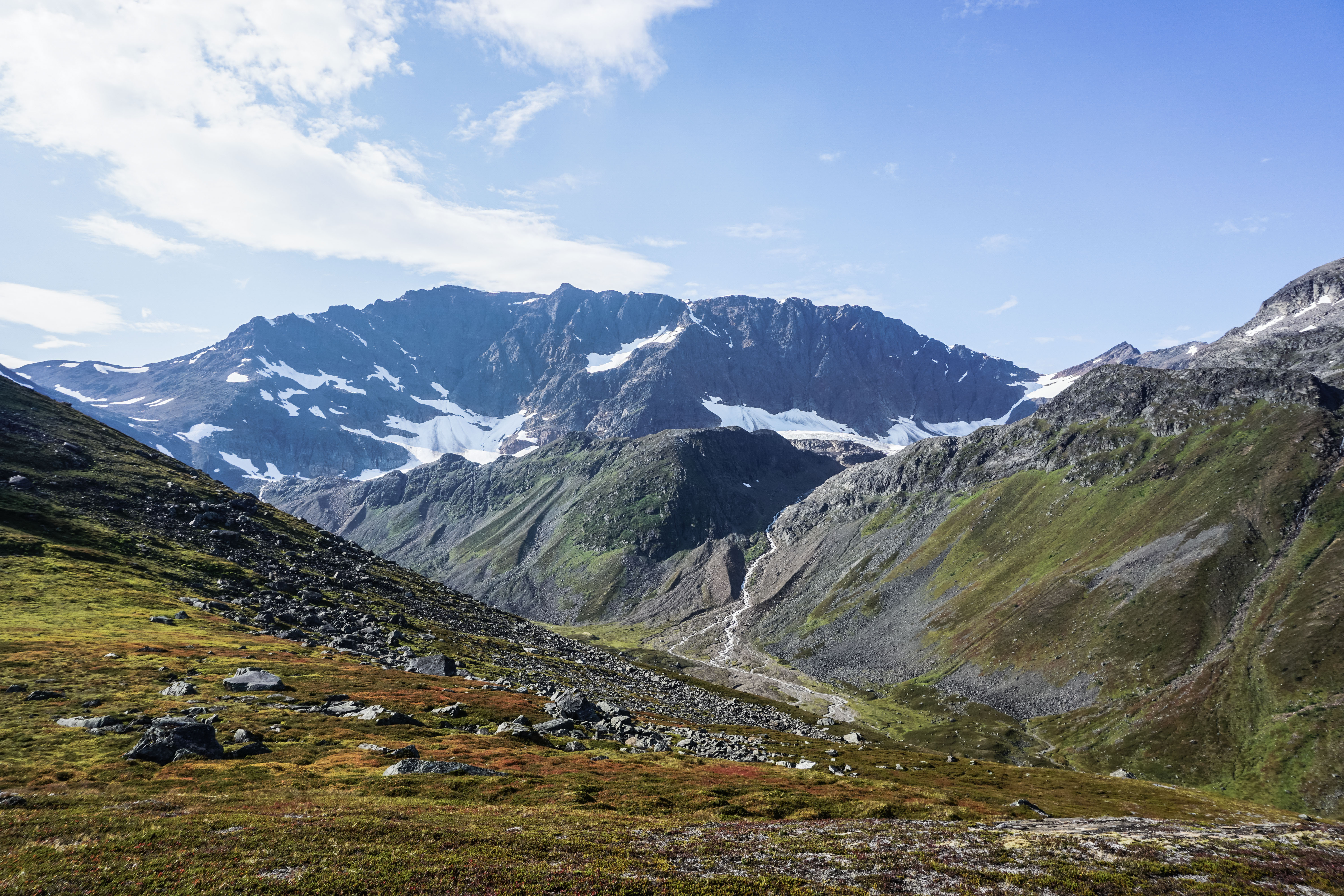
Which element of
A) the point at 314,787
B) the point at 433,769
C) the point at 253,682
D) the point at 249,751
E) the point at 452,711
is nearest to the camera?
the point at 314,787

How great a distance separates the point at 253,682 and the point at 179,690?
6460mm

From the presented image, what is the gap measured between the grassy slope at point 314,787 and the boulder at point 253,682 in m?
1.29

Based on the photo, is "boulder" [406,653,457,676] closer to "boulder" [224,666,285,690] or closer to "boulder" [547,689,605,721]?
"boulder" [547,689,605,721]

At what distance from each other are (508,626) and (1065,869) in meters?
136

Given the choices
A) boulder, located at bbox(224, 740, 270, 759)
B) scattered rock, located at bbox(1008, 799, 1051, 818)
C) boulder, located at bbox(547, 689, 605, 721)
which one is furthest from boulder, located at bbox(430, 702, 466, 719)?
scattered rock, located at bbox(1008, 799, 1051, 818)

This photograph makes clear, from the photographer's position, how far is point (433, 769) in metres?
45.2

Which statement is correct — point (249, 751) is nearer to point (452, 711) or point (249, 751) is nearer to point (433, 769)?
point (433, 769)

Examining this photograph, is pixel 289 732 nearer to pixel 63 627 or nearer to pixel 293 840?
pixel 293 840

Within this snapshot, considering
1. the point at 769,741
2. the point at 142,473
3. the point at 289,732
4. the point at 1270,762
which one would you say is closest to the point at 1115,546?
the point at 1270,762

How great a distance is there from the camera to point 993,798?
6206 centimetres

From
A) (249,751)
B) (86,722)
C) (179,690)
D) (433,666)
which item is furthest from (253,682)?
(433,666)

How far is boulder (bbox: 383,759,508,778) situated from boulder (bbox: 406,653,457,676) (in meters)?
42.8

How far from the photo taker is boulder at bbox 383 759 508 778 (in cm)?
4422

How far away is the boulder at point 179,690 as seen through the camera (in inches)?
2112
